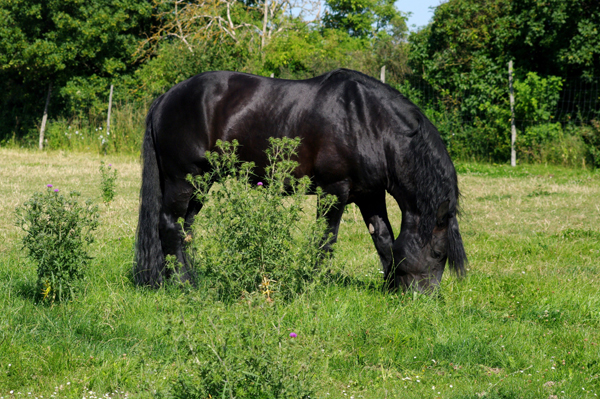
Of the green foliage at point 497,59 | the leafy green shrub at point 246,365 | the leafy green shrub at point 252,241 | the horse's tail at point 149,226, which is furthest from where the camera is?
the green foliage at point 497,59

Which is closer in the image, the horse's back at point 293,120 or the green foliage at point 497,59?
the horse's back at point 293,120

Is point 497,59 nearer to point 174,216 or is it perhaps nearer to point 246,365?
point 174,216

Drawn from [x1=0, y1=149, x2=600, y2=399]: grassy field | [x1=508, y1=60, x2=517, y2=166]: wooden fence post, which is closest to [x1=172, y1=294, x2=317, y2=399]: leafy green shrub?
[x1=0, y1=149, x2=600, y2=399]: grassy field

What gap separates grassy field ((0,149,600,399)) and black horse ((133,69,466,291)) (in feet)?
0.98

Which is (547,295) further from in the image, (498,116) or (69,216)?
(498,116)

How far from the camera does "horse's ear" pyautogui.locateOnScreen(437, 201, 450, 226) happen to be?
424 centimetres

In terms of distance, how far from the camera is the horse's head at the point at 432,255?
425 cm

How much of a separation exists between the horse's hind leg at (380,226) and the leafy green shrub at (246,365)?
2.32 metres

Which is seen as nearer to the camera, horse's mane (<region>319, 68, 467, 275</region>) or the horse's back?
horse's mane (<region>319, 68, 467, 275</region>)

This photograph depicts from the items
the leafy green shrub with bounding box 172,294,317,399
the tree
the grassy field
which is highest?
the tree

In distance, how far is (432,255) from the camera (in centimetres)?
431

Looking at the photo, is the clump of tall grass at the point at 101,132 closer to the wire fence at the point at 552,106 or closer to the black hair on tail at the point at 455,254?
the wire fence at the point at 552,106

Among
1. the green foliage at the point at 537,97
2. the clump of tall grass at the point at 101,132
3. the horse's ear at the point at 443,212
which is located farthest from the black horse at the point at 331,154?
the clump of tall grass at the point at 101,132

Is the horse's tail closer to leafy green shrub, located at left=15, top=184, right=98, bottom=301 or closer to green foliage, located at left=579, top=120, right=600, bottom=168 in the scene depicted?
leafy green shrub, located at left=15, top=184, right=98, bottom=301
